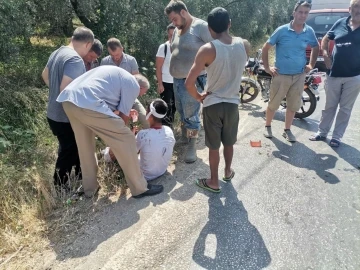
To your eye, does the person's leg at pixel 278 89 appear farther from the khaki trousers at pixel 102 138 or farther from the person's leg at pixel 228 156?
the khaki trousers at pixel 102 138

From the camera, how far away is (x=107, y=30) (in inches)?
276

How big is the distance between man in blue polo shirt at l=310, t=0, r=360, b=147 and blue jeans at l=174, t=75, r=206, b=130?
1846 mm

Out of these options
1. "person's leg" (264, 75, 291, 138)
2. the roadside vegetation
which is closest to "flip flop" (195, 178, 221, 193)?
the roadside vegetation

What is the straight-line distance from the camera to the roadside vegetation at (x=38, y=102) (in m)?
2.82

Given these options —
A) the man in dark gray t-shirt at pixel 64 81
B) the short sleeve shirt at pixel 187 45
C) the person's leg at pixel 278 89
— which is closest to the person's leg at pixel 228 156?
the short sleeve shirt at pixel 187 45

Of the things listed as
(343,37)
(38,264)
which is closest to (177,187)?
(38,264)

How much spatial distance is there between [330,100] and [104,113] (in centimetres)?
328

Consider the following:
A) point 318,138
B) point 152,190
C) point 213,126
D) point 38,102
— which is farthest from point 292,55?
point 38,102

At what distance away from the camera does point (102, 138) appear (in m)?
2.87

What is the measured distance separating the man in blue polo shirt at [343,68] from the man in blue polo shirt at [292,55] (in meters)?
0.27

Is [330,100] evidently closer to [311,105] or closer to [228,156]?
[311,105]

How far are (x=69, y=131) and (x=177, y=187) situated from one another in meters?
1.30

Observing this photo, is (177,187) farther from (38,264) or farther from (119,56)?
(119,56)

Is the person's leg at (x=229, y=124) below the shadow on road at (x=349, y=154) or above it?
above
